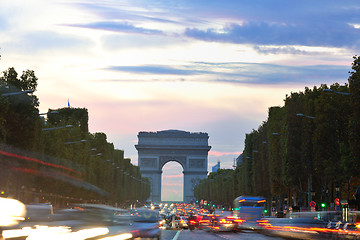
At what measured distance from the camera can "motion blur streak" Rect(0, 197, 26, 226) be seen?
25.7 metres

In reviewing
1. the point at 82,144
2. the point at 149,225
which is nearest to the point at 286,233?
the point at 149,225

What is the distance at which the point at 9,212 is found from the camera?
2619cm

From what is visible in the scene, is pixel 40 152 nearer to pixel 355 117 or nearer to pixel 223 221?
pixel 223 221

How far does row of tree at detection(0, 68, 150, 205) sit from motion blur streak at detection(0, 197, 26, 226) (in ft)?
80.7

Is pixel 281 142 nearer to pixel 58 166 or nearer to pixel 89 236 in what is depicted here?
pixel 58 166

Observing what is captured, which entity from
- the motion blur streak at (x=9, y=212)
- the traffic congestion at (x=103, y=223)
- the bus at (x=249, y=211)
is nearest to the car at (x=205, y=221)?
the bus at (x=249, y=211)

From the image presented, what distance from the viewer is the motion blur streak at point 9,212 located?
25698 mm

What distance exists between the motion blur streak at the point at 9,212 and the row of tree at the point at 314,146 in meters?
29.7

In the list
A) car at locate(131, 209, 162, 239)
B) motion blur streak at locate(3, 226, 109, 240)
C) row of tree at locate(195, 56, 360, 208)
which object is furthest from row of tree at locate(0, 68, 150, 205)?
motion blur streak at locate(3, 226, 109, 240)

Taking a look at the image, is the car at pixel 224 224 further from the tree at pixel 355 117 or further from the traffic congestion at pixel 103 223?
the tree at pixel 355 117

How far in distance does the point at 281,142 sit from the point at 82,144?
95.6ft

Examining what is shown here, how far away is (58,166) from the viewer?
3260 inches

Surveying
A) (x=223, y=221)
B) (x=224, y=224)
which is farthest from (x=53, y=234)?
(x=223, y=221)

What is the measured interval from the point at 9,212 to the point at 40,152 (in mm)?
48696
